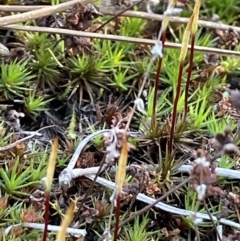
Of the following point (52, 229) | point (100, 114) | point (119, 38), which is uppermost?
point (119, 38)

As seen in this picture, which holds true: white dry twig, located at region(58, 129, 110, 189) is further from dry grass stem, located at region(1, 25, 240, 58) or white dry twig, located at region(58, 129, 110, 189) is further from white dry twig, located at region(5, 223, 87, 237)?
dry grass stem, located at region(1, 25, 240, 58)

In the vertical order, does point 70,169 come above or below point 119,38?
below

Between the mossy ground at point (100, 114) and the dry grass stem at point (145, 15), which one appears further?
the dry grass stem at point (145, 15)

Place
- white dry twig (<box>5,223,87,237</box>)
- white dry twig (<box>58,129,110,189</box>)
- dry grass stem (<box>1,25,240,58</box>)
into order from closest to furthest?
white dry twig (<box>5,223,87,237</box>) → white dry twig (<box>58,129,110,189</box>) → dry grass stem (<box>1,25,240,58</box>)

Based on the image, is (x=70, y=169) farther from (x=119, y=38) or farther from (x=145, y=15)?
(x=145, y=15)

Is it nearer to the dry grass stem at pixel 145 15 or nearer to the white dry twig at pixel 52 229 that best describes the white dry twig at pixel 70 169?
the white dry twig at pixel 52 229

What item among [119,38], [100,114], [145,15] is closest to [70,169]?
[100,114]

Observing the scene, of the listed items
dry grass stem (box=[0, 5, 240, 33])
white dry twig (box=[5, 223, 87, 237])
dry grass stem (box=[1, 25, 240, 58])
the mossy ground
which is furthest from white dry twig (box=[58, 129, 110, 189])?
dry grass stem (box=[0, 5, 240, 33])

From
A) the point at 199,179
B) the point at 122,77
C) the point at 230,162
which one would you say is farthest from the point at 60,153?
the point at 199,179

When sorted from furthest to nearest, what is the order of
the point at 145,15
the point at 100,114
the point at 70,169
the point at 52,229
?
1. the point at 145,15
2. the point at 100,114
3. the point at 70,169
4. the point at 52,229

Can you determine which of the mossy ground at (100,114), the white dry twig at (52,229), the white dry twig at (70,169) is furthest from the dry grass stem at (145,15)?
the white dry twig at (52,229)

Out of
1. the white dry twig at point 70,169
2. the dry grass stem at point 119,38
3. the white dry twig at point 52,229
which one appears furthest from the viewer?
the dry grass stem at point 119,38

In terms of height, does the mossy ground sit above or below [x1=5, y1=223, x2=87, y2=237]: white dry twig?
above
